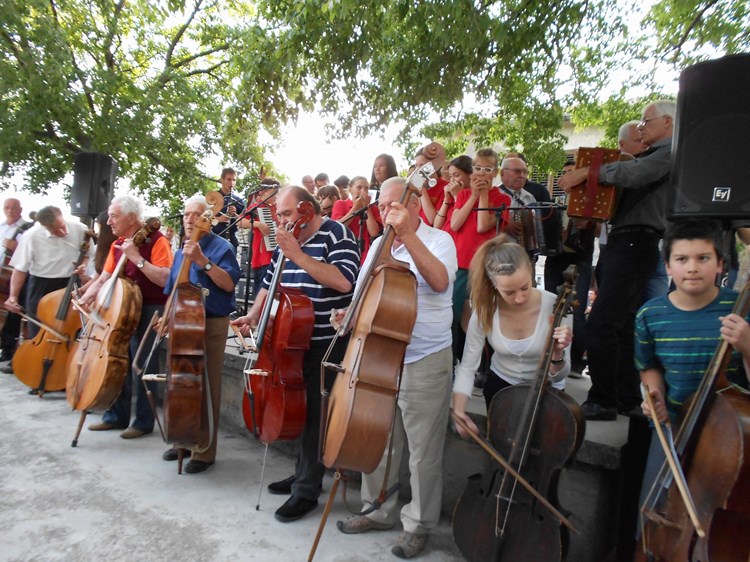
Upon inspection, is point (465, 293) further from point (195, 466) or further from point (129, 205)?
point (129, 205)

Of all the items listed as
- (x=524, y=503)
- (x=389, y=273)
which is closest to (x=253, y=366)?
(x=389, y=273)

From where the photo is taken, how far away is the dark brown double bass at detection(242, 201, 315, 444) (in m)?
2.95

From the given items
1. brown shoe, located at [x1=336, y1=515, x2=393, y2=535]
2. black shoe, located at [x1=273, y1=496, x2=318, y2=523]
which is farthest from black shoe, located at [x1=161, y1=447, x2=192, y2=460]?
brown shoe, located at [x1=336, y1=515, x2=393, y2=535]

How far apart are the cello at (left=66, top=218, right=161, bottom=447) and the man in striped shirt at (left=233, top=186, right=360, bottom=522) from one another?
139 centimetres

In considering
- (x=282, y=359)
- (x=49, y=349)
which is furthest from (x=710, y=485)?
(x=49, y=349)

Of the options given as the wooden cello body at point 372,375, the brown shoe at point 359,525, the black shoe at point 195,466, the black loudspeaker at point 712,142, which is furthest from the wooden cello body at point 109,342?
the black loudspeaker at point 712,142

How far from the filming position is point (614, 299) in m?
3.08

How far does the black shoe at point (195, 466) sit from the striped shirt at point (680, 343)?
9.52ft

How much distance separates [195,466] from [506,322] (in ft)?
7.89

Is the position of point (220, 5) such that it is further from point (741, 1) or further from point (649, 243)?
point (649, 243)

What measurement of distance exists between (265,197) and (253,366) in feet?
7.01

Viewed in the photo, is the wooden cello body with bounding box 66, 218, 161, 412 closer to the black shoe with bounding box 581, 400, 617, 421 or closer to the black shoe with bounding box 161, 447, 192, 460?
the black shoe with bounding box 161, 447, 192, 460

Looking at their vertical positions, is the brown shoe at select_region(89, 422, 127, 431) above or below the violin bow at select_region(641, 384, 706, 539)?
below

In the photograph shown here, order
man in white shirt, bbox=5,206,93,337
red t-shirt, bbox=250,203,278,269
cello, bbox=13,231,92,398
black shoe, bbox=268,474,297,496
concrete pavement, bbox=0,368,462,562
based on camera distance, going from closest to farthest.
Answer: concrete pavement, bbox=0,368,462,562 → black shoe, bbox=268,474,297,496 → cello, bbox=13,231,92,398 → man in white shirt, bbox=5,206,93,337 → red t-shirt, bbox=250,203,278,269
